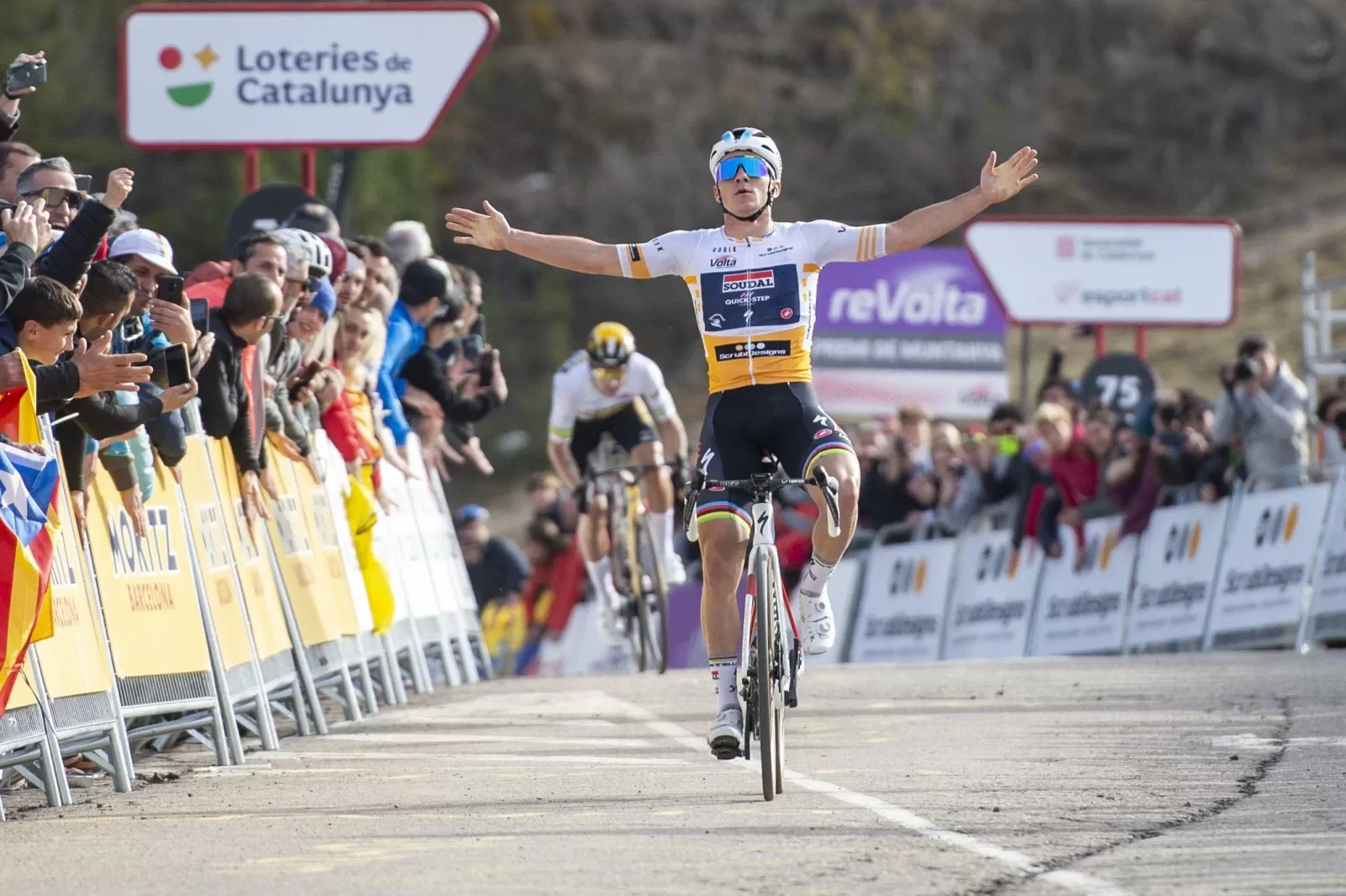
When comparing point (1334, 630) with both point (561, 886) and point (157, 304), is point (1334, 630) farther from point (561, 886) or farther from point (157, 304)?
point (561, 886)

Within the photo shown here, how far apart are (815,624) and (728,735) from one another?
1.06m

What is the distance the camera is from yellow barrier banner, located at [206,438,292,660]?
12.2m

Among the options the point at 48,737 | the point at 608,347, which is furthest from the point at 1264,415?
the point at 48,737

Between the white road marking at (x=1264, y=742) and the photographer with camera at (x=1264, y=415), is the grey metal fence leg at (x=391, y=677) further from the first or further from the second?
the photographer with camera at (x=1264, y=415)

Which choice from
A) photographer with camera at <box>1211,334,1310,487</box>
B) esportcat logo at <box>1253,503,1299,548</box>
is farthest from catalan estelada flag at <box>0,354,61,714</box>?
esportcat logo at <box>1253,503,1299,548</box>

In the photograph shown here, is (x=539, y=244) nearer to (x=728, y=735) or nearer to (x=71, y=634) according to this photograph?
(x=728, y=735)

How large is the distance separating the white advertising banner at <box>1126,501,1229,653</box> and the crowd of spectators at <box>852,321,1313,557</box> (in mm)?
170

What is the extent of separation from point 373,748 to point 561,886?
507cm

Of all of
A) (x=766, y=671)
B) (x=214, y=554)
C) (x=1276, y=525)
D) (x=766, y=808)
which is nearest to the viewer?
(x=766, y=808)

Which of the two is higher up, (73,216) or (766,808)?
(73,216)

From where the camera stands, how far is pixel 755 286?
10.2 meters

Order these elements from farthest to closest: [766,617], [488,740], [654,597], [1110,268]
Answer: [1110,268]
[654,597]
[488,740]
[766,617]

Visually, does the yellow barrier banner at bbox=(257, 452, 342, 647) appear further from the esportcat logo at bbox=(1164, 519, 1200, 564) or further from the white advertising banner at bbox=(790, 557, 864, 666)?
the white advertising banner at bbox=(790, 557, 864, 666)

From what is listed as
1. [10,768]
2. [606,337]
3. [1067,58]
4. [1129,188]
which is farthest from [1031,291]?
[1067,58]
